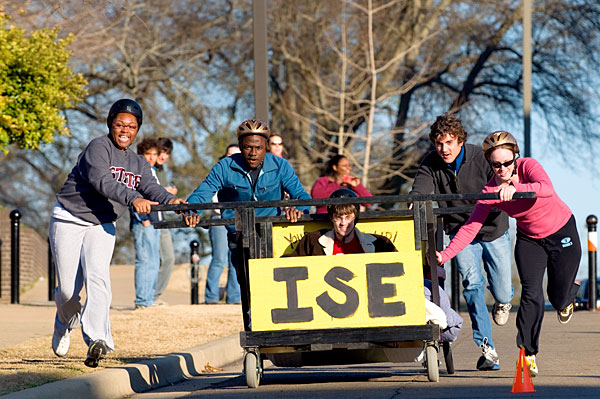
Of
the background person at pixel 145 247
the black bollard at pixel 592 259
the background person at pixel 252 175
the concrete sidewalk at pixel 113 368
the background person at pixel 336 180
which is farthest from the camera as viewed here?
the black bollard at pixel 592 259

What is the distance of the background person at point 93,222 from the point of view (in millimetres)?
8344

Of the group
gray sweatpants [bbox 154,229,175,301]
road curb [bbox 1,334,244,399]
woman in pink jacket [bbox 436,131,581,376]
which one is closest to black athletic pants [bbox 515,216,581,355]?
woman in pink jacket [bbox 436,131,581,376]

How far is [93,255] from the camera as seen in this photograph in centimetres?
842

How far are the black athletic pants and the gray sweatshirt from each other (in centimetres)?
259

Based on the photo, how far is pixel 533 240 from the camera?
7.98 metres

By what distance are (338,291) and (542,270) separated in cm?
143

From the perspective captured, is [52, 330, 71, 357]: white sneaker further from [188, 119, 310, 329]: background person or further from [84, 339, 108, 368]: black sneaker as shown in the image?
[188, 119, 310, 329]: background person

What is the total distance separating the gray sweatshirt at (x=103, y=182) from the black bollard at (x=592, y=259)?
32.5 feet

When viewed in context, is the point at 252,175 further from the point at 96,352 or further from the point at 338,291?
the point at 96,352

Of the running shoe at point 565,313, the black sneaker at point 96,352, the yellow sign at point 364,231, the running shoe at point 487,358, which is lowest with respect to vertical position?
the running shoe at point 487,358

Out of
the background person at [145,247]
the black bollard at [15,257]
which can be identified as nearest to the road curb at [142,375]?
the background person at [145,247]

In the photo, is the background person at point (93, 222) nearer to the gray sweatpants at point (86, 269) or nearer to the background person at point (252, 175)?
the gray sweatpants at point (86, 269)

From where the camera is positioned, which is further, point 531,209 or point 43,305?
point 43,305

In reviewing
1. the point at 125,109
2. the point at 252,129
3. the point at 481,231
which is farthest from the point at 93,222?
the point at 481,231
